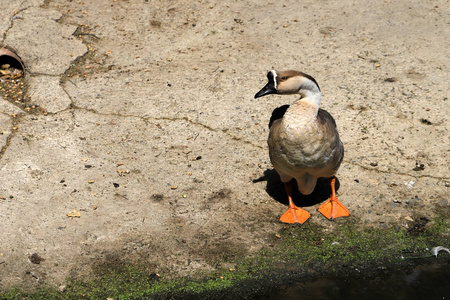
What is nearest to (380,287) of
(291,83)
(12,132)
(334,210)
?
(334,210)

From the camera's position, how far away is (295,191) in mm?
5371

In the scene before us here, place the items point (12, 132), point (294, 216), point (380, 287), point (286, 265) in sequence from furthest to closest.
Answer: point (12, 132), point (294, 216), point (286, 265), point (380, 287)

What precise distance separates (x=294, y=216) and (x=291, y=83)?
1312 mm

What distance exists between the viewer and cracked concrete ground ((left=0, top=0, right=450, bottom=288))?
4.77m

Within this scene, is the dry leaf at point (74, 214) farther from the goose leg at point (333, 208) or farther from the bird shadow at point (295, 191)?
the goose leg at point (333, 208)

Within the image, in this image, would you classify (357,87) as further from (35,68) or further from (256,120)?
(35,68)

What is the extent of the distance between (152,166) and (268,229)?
4.95ft

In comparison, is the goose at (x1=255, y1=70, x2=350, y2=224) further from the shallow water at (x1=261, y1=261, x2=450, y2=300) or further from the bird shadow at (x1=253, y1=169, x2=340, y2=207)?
the shallow water at (x1=261, y1=261, x2=450, y2=300)

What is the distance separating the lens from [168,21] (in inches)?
313

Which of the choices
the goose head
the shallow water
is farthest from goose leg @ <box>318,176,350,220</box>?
the goose head

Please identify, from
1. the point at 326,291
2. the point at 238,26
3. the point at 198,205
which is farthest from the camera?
the point at 238,26

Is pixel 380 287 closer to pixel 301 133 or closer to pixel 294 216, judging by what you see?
pixel 294 216

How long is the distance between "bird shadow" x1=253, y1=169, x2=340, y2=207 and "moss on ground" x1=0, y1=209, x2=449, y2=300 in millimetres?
402

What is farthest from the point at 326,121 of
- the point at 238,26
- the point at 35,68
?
the point at 35,68
